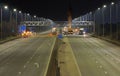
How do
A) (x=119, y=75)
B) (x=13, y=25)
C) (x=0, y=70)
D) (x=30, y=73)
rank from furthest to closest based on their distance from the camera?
(x=13, y=25), (x=0, y=70), (x=30, y=73), (x=119, y=75)

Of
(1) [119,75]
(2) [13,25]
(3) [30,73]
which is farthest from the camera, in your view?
(2) [13,25]

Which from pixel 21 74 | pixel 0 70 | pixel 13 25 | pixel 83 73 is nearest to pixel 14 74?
pixel 21 74

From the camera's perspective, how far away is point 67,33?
454ft

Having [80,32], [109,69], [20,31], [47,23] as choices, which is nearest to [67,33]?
[80,32]

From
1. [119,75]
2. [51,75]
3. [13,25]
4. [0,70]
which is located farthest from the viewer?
[13,25]

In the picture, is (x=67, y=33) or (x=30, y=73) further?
(x=67, y=33)

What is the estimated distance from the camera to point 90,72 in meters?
30.9

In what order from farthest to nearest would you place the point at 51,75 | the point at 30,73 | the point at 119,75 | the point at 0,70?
the point at 0,70 → the point at 30,73 → the point at 119,75 → the point at 51,75

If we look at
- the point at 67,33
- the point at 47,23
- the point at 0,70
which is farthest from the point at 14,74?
the point at 47,23

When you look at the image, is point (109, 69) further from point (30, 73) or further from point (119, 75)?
point (30, 73)

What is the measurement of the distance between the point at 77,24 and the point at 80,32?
4685cm

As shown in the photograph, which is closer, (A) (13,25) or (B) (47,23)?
(A) (13,25)

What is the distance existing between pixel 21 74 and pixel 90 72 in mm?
5440

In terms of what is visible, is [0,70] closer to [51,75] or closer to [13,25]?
[51,75]
